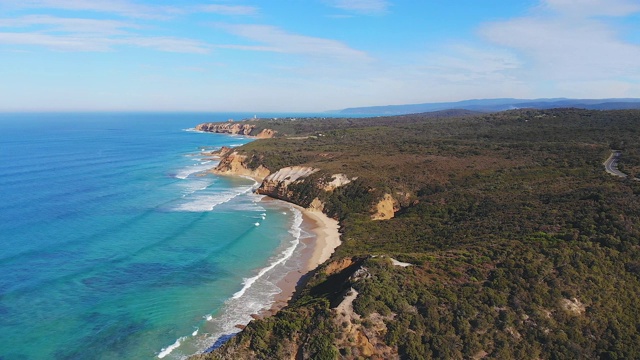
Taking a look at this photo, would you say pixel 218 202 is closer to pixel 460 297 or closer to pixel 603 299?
pixel 460 297

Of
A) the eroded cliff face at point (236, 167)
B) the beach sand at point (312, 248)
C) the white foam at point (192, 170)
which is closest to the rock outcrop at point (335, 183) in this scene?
the beach sand at point (312, 248)

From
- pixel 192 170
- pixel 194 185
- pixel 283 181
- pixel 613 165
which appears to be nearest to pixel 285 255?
pixel 283 181

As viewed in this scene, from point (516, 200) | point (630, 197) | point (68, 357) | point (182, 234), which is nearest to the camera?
point (68, 357)

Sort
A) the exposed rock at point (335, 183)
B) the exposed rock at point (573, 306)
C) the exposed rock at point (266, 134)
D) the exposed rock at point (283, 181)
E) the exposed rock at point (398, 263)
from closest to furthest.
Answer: the exposed rock at point (573, 306) < the exposed rock at point (398, 263) < the exposed rock at point (335, 183) < the exposed rock at point (283, 181) < the exposed rock at point (266, 134)

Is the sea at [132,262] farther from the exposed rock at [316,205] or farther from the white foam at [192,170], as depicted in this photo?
the white foam at [192,170]

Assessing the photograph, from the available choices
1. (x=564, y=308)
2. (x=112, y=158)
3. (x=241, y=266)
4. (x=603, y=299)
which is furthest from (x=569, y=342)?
(x=112, y=158)

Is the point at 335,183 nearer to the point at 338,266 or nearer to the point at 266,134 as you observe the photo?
the point at 338,266

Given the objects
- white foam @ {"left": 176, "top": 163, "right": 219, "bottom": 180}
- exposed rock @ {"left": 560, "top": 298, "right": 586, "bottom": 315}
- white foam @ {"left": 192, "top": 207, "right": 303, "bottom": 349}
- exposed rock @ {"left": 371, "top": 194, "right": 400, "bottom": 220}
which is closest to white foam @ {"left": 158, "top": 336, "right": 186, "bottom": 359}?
white foam @ {"left": 192, "top": 207, "right": 303, "bottom": 349}
